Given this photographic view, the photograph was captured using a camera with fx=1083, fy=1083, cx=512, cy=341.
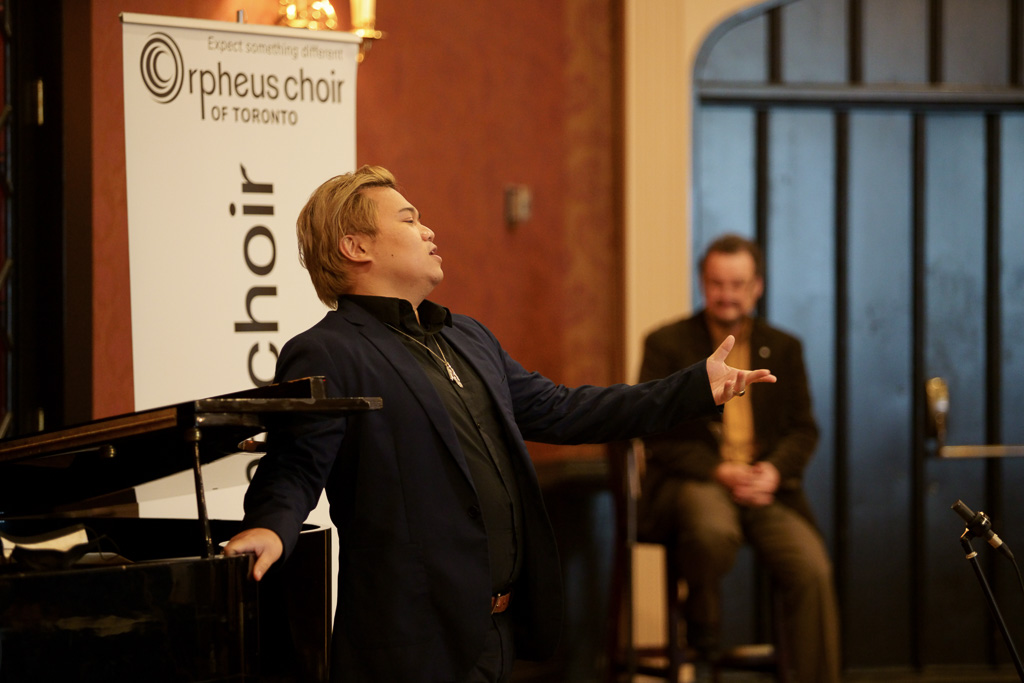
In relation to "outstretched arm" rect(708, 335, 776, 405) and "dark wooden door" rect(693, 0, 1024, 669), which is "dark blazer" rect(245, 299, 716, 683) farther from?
"dark wooden door" rect(693, 0, 1024, 669)

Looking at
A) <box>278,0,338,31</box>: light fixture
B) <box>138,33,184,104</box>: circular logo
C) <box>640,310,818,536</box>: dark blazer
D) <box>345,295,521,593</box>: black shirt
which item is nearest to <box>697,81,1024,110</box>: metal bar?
<box>640,310,818,536</box>: dark blazer

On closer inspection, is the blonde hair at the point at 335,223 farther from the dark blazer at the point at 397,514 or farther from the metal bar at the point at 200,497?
the metal bar at the point at 200,497

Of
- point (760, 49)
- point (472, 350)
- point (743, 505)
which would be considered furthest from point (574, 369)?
point (472, 350)

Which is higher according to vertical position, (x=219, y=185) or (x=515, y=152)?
(x=515, y=152)

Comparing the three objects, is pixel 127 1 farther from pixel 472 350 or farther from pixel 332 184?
pixel 472 350

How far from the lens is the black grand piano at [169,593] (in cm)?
145

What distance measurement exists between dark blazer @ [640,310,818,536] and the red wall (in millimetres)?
590

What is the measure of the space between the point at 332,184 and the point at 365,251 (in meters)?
0.16

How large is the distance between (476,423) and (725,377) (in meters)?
0.48

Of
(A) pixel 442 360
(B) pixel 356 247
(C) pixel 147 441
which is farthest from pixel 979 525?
→ (C) pixel 147 441

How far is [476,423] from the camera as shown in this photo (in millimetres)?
1953

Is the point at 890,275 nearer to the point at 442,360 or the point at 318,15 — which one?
the point at 318,15

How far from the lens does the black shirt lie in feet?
6.28

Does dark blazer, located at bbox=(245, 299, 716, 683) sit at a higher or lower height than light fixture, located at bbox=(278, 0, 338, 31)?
lower
